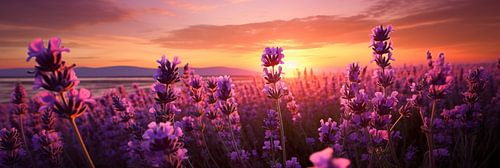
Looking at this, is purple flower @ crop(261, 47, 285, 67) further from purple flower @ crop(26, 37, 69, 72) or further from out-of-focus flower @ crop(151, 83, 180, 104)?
purple flower @ crop(26, 37, 69, 72)

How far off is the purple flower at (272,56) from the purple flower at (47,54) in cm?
221

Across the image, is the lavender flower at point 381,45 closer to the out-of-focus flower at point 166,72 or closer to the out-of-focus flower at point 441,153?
the out-of-focus flower at point 441,153

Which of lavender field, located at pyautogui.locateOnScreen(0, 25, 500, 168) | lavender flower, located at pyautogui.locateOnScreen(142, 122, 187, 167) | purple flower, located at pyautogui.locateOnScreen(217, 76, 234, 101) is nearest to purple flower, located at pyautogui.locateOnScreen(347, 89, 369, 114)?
lavender field, located at pyautogui.locateOnScreen(0, 25, 500, 168)

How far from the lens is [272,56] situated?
3.70 meters

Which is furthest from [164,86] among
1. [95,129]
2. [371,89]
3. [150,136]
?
[371,89]

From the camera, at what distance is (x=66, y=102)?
192cm

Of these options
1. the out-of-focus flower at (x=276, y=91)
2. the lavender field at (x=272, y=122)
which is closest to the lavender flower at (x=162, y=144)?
the lavender field at (x=272, y=122)

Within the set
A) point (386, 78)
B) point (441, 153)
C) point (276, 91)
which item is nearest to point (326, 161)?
point (276, 91)

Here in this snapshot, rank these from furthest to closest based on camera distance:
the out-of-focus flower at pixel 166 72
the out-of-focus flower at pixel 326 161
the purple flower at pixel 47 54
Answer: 1. the out-of-focus flower at pixel 166 72
2. the purple flower at pixel 47 54
3. the out-of-focus flower at pixel 326 161

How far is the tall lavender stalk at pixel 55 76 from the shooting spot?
187cm

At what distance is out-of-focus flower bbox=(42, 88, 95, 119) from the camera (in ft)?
6.21

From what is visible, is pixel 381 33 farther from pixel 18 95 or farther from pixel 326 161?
pixel 18 95

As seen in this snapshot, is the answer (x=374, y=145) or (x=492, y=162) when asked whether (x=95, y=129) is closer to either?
(x=374, y=145)

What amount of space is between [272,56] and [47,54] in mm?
2315
